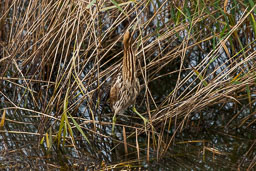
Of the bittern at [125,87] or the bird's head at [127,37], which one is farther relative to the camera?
the bittern at [125,87]

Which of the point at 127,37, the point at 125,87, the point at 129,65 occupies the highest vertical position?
the point at 127,37

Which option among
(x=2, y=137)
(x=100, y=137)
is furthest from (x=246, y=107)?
(x=2, y=137)

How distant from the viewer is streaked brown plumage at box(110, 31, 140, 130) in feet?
10.6

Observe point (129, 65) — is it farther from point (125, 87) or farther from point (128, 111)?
point (128, 111)

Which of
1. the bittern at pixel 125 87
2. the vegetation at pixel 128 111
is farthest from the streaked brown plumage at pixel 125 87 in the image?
the vegetation at pixel 128 111

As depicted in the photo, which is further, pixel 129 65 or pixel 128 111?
pixel 128 111

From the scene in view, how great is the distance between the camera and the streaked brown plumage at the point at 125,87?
322 centimetres

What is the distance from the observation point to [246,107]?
12.2 feet

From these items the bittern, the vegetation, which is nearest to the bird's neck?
the bittern

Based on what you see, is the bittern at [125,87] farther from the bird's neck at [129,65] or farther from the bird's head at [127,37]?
the bird's head at [127,37]

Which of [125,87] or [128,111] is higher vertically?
[125,87]

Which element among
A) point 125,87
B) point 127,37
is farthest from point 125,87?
point 127,37

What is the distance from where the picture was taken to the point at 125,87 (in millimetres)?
3373

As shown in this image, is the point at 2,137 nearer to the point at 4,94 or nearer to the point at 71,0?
the point at 4,94
